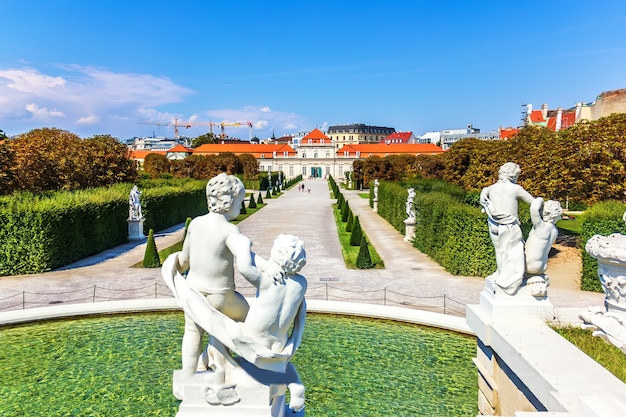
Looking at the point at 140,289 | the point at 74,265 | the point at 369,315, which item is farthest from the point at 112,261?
the point at 369,315

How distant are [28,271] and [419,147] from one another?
88.2 meters

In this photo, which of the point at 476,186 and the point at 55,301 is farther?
the point at 476,186

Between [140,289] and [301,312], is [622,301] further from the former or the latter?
[140,289]

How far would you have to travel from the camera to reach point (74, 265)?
15.9 m

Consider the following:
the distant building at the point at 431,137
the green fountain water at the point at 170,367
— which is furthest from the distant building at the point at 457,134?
the green fountain water at the point at 170,367

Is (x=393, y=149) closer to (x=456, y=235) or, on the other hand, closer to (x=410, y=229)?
(x=410, y=229)

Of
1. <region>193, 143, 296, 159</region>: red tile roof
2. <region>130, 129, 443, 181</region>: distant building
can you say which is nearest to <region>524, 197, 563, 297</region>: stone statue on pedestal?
<region>130, 129, 443, 181</region>: distant building

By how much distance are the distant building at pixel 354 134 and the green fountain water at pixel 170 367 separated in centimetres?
13741

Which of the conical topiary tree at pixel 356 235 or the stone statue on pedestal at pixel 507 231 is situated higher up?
the stone statue on pedestal at pixel 507 231

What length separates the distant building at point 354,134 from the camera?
147975 mm

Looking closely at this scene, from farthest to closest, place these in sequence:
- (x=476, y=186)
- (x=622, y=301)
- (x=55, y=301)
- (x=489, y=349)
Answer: (x=476, y=186) → (x=55, y=301) → (x=489, y=349) → (x=622, y=301)

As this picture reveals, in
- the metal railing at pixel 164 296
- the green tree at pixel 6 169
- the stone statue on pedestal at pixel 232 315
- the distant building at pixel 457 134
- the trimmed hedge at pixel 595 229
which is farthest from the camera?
the distant building at pixel 457 134

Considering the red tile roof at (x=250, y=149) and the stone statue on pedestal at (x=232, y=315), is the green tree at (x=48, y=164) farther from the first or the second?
the red tile roof at (x=250, y=149)

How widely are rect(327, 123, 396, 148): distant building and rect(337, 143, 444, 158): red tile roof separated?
42.2m
